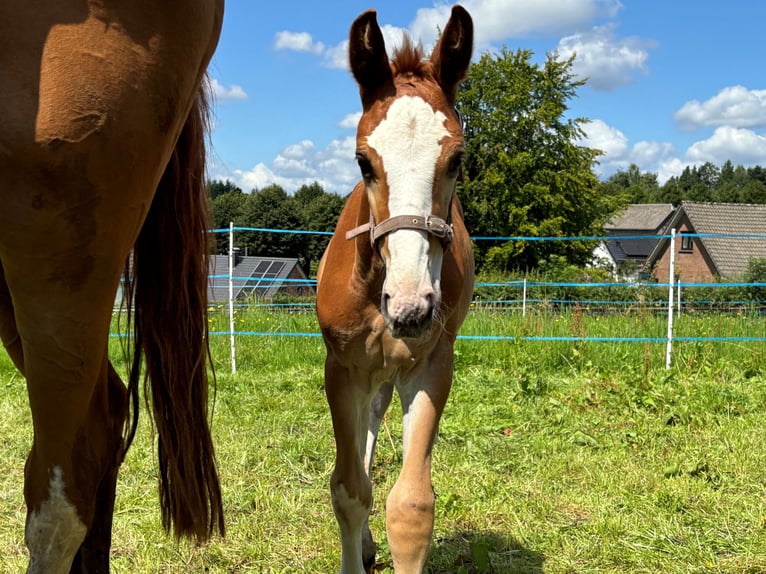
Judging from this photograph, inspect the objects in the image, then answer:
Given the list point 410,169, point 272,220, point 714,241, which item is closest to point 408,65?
point 410,169

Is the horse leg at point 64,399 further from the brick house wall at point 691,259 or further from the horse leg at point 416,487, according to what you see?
the brick house wall at point 691,259

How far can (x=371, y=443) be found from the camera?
3.24 meters

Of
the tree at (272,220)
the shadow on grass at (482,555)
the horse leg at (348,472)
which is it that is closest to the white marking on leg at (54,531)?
the horse leg at (348,472)

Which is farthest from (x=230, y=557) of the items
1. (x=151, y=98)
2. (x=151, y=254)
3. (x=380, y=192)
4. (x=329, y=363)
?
(x=151, y=98)

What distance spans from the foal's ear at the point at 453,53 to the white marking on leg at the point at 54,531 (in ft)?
5.31

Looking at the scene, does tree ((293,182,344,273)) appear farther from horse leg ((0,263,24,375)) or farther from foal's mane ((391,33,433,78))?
horse leg ((0,263,24,375))

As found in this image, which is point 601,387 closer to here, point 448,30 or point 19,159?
point 448,30

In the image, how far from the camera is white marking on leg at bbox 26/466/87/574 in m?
1.51

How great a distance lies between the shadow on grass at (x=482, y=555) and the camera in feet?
9.11

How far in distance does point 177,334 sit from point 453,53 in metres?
1.26

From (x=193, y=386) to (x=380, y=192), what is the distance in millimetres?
778

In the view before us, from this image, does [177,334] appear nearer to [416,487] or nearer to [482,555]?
[416,487]

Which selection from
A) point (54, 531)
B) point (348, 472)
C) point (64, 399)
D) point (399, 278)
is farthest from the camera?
point (348, 472)

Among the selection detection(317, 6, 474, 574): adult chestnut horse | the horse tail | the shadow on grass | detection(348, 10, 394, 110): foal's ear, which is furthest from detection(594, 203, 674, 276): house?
the horse tail
